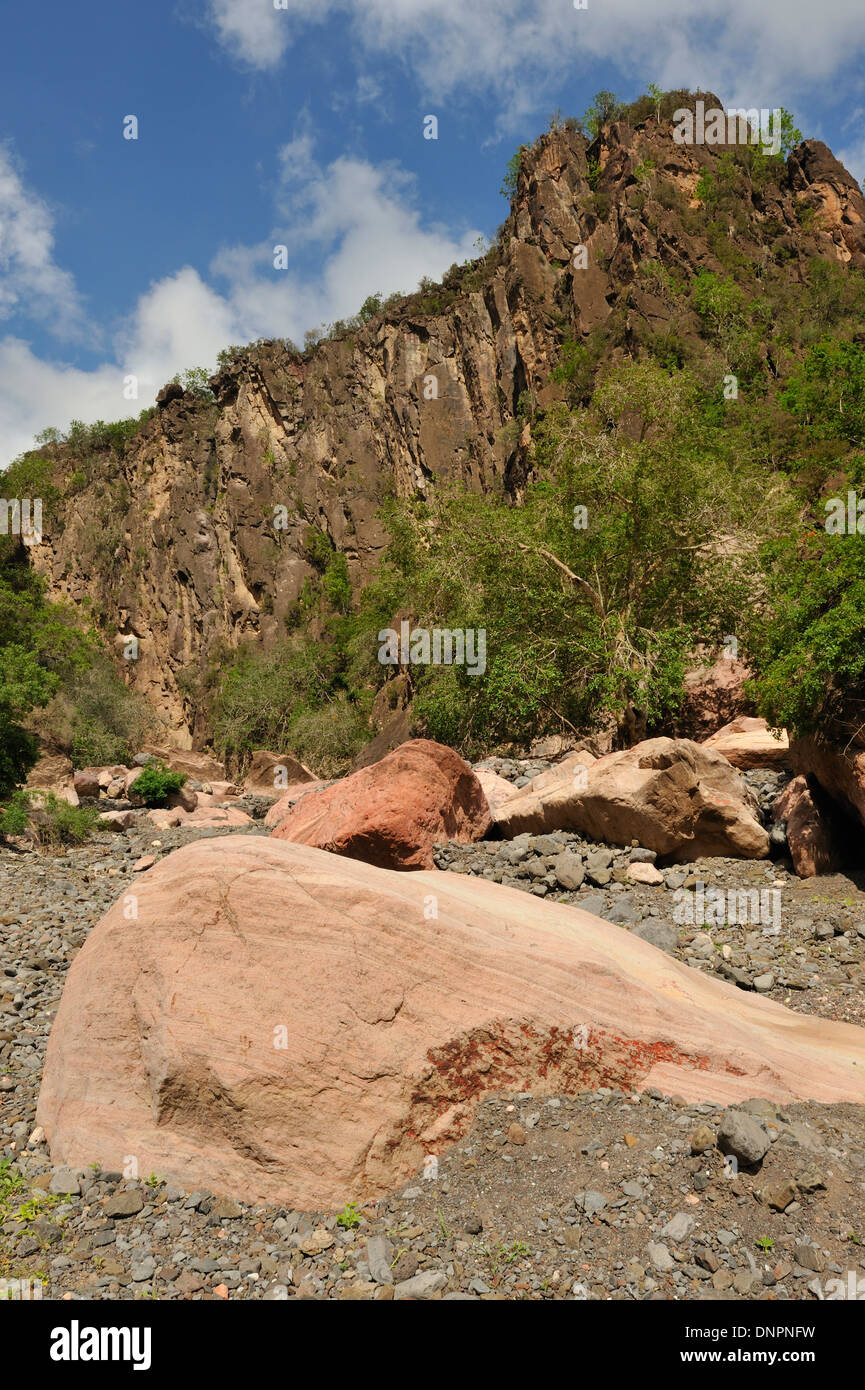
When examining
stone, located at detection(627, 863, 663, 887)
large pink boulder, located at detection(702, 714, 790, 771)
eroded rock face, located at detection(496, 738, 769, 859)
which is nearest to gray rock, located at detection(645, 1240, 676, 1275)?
stone, located at detection(627, 863, 663, 887)

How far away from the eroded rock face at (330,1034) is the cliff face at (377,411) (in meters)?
32.0

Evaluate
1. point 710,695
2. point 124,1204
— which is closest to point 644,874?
point 124,1204

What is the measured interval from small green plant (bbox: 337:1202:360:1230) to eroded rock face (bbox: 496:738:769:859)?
5491 millimetres

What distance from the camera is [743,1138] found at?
3.45 metres

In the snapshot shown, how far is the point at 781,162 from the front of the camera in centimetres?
4062

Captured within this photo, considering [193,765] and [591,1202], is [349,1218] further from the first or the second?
[193,765]

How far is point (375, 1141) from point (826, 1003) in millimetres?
3632

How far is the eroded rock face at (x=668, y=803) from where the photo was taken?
8.38m

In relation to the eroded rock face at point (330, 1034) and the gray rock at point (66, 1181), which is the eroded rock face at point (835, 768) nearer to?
the eroded rock face at point (330, 1034)

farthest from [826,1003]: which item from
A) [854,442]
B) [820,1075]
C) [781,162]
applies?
[781,162]

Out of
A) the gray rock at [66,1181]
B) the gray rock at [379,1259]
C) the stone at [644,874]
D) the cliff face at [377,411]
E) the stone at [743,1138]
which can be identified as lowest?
the gray rock at [379,1259]

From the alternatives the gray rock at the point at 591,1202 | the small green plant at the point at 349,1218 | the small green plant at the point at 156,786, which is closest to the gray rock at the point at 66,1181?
the small green plant at the point at 349,1218

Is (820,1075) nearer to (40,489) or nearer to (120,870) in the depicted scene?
(120,870)

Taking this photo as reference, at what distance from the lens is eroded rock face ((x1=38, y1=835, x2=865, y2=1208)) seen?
12.5 ft
